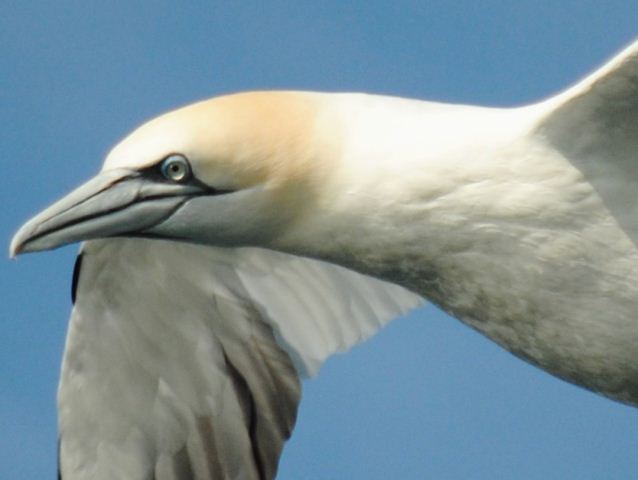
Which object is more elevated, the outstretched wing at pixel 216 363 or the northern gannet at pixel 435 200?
the northern gannet at pixel 435 200

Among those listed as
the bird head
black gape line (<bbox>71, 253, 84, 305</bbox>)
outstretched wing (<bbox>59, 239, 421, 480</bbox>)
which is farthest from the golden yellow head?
outstretched wing (<bbox>59, 239, 421, 480</bbox>)

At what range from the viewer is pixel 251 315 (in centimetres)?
1415

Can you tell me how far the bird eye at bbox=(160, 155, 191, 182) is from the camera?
10.8 metres

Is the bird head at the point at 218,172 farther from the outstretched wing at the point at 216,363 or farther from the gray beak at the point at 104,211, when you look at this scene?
the outstretched wing at the point at 216,363

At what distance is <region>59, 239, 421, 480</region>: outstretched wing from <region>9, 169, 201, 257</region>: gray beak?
99.1 inches

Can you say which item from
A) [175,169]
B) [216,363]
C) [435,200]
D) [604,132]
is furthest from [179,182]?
[216,363]

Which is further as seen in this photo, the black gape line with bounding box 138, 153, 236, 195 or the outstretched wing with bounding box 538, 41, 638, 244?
the black gape line with bounding box 138, 153, 236, 195

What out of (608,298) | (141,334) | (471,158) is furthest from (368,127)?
(141,334)

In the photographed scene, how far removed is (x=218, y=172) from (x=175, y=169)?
0.22 metres

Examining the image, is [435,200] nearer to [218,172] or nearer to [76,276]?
[218,172]

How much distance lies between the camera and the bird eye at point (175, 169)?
10805 millimetres

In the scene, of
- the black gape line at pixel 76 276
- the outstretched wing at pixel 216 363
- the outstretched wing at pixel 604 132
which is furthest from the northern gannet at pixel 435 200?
the outstretched wing at pixel 216 363

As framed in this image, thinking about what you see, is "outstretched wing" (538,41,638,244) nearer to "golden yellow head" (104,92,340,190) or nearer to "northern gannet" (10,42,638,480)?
"northern gannet" (10,42,638,480)

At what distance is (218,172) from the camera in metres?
10.8
